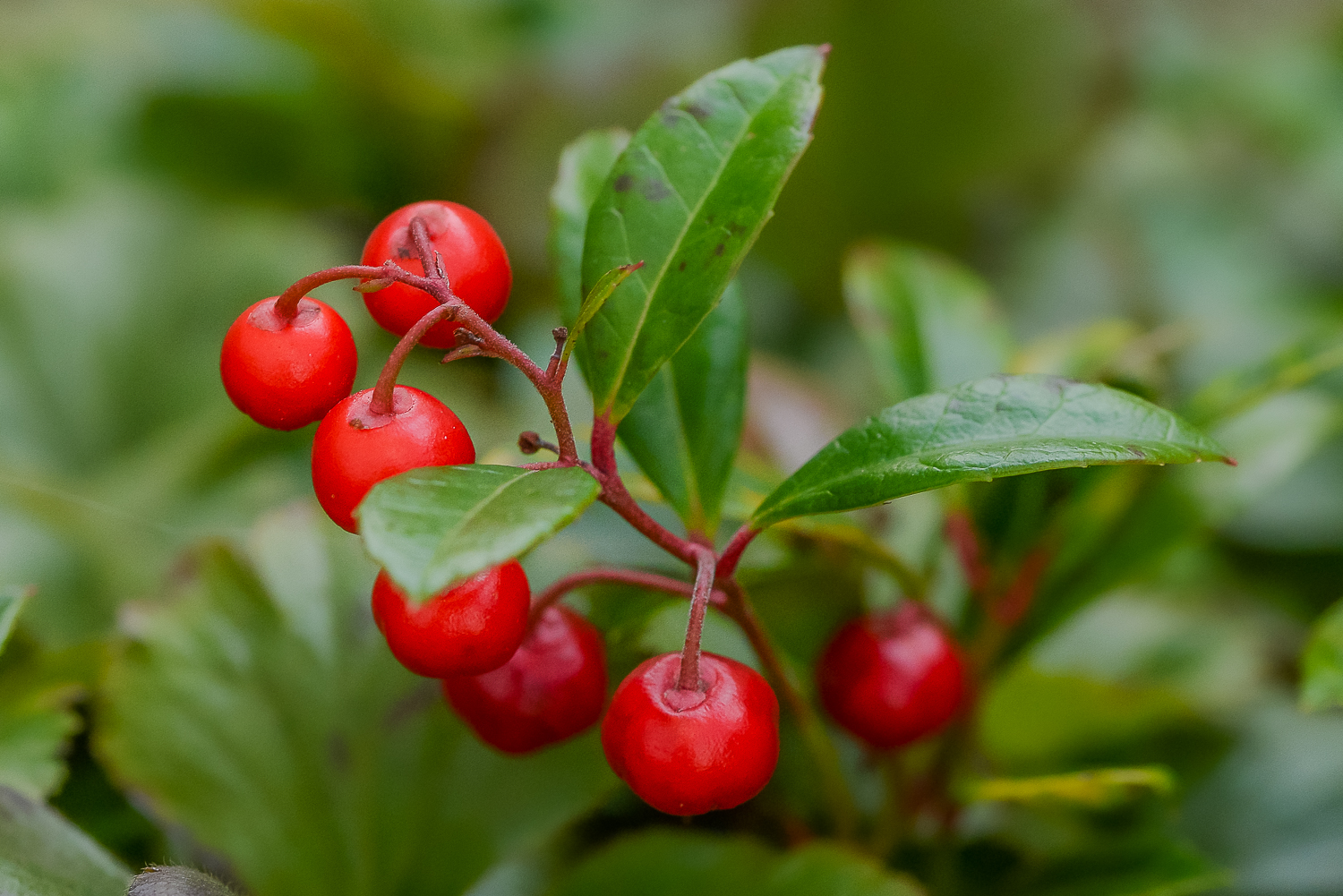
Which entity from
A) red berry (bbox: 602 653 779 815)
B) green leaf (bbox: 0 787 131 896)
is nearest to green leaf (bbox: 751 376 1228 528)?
red berry (bbox: 602 653 779 815)

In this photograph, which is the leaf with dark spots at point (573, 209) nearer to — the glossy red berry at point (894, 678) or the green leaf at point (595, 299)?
the green leaf at point (595, 299)

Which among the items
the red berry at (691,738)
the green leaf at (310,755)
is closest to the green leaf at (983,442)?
the red berry at (691,738)

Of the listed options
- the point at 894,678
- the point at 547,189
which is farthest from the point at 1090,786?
the point at 547,189

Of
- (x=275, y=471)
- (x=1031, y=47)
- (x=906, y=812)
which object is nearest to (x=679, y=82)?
(x=1031, y=47)

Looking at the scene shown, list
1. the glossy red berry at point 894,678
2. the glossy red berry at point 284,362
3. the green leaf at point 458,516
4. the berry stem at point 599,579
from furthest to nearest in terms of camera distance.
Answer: the glossy red berry at point 894,678 → the berry stem at point 599,579 → the glossy red berry at point 284,362 → the green leaf at point 458,516

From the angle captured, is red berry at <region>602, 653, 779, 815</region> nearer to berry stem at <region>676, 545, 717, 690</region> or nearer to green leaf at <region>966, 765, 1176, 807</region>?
berry stem at <region>676, 545, 717, 690</region>

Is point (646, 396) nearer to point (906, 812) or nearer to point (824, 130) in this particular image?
point (906, 812)
